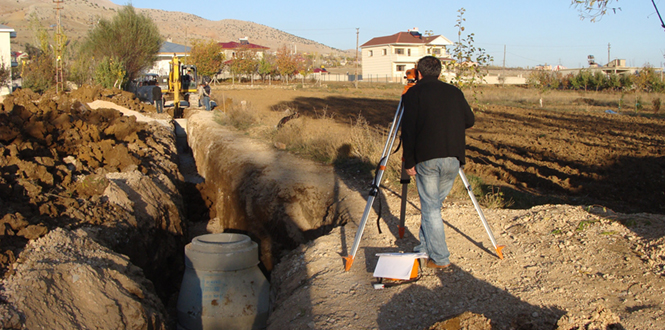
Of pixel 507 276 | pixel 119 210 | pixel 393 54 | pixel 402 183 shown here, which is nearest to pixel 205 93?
pixel 119 210

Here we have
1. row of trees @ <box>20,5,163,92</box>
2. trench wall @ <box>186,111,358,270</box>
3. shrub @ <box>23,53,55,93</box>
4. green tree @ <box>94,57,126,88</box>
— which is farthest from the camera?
row of trees @ <box>20,5,163,92</box>

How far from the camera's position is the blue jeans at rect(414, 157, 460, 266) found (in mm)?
4172

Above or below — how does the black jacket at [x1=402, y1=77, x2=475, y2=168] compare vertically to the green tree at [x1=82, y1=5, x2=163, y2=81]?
below

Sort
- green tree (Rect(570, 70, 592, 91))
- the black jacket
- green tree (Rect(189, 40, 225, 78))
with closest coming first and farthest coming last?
the black jacket, green tree (Rect(570, 70, 592, 91)), green tree (Rect(189, 40, 225, 78))

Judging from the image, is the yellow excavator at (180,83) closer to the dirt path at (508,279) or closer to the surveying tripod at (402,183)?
the dirt path at (508,279)

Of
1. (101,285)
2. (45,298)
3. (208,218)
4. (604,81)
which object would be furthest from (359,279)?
(604,81)

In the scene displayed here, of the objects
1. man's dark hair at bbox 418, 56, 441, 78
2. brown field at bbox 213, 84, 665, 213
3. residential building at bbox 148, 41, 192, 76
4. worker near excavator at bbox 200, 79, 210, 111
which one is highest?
residential building at bbox 148, 41, 192, 76

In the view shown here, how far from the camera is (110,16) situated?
120 metres

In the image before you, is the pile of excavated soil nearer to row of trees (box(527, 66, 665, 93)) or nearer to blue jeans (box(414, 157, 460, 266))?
blue jeans (box(414, 157, 460, 266))

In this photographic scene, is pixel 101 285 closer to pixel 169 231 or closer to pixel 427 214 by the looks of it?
pixel 427 214

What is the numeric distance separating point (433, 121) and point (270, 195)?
14.3 feet

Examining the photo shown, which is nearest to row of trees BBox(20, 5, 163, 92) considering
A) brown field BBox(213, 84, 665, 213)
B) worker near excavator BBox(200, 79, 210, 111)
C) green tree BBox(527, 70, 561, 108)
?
worker near excavator BBox(200, 79, 210, 111)

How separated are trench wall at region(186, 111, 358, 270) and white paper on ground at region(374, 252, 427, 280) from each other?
2.18 m

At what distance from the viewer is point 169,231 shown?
762cm
